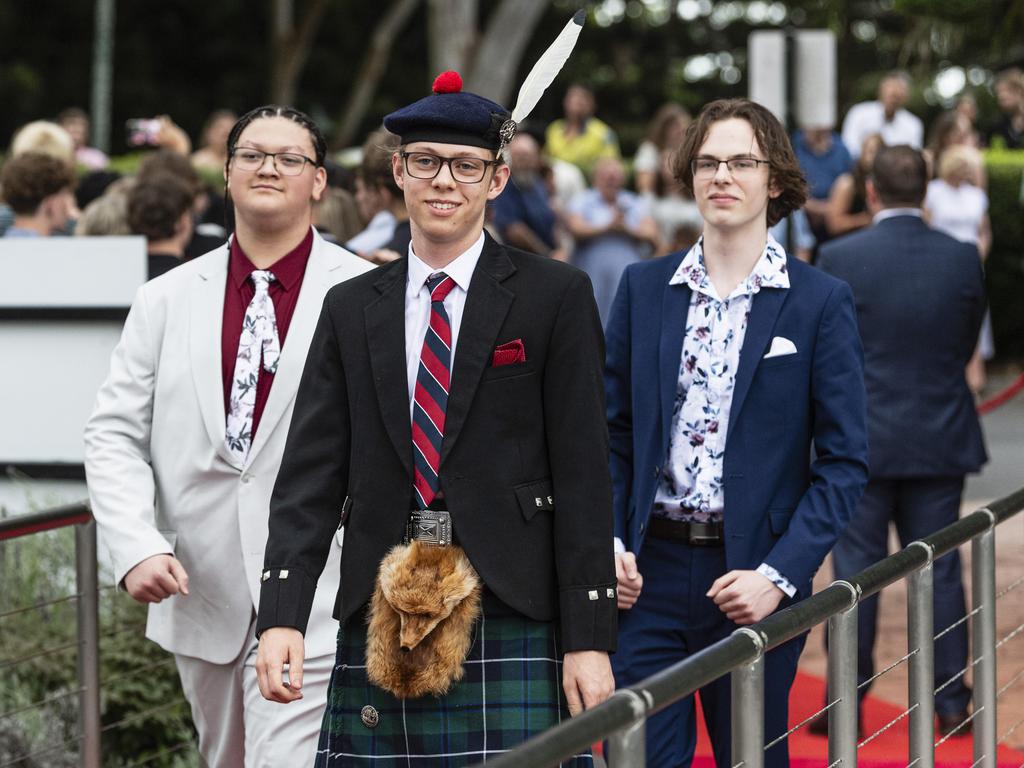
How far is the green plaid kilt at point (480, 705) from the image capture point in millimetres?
3375

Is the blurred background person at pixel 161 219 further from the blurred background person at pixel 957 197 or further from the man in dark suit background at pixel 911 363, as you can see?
the blurred background person at pixel 957 197

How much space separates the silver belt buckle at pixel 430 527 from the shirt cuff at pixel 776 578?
0.86m

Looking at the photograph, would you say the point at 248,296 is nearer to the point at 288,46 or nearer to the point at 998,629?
the point at 998,629

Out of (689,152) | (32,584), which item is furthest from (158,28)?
(689,152)

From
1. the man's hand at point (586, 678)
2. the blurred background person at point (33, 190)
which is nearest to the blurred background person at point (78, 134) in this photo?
the blurred background person at point (33, 190)

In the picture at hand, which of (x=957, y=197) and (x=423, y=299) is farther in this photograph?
(x=957, y=197)

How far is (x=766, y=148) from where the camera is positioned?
4.15 metres

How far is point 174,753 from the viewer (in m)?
5.92

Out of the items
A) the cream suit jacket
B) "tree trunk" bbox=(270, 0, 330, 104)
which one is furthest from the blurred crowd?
"tree trunk" bbox=(270, 0, 330, 104)

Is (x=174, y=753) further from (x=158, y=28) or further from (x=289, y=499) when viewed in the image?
(x=158, y=28)

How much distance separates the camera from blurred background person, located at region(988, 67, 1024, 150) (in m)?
14.0

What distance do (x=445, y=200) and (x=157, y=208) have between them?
3757mm

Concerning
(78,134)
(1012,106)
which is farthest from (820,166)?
(78,134)

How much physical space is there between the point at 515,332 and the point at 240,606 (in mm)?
1297
